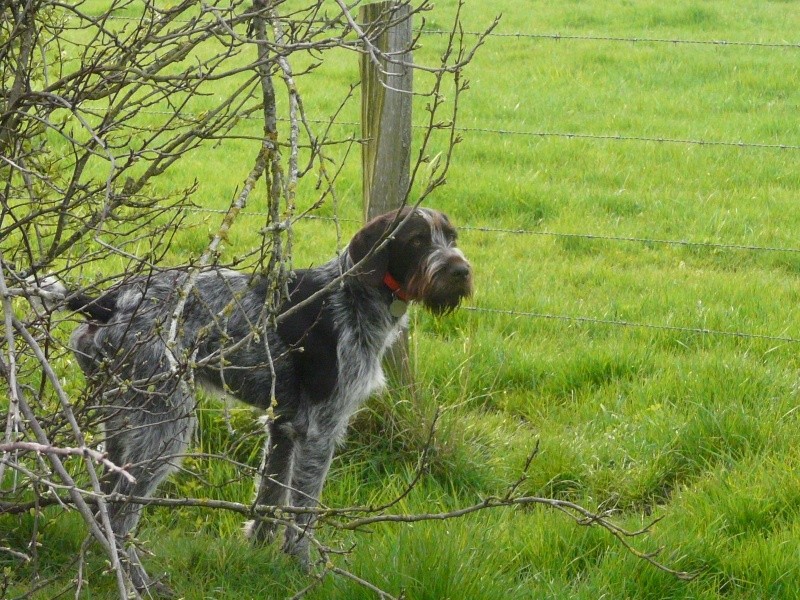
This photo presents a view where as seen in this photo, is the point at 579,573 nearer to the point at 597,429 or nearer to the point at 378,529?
the point at 378,529

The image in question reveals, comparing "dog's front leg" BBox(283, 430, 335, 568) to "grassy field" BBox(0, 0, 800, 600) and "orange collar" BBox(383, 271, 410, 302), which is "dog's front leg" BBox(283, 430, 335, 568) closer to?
"grassy field" BBox(0, 0, 800, 600)

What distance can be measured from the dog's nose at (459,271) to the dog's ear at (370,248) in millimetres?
327

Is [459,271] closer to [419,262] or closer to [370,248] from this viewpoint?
[419,262]

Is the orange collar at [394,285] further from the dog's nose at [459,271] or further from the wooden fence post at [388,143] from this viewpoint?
the wooden fence post at [388,143]

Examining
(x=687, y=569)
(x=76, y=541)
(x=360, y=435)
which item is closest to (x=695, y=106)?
(x=360, y=435)

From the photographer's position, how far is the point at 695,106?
451 inches

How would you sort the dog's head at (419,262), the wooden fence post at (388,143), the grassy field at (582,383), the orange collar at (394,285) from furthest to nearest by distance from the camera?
the wooden fence post at (388,143) < the orange collar at (394,285) < the dog's head at (419,262) < the grassy field at (582,383)

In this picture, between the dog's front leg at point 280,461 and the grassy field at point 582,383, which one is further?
the dog's front leg at point 280,461

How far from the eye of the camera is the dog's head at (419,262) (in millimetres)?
4816

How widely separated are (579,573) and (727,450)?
51.1 inches

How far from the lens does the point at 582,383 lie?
5848 millimetres

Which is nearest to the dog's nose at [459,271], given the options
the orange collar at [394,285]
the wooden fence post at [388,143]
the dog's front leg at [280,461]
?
the orange collar at [394,285]

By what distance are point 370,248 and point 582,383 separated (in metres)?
1.66

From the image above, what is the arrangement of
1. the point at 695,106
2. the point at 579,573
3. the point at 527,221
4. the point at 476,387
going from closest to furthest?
1. the point at 579,573
2. the point at 476,387
3. the point at 527,221
4. the point at 695,106
